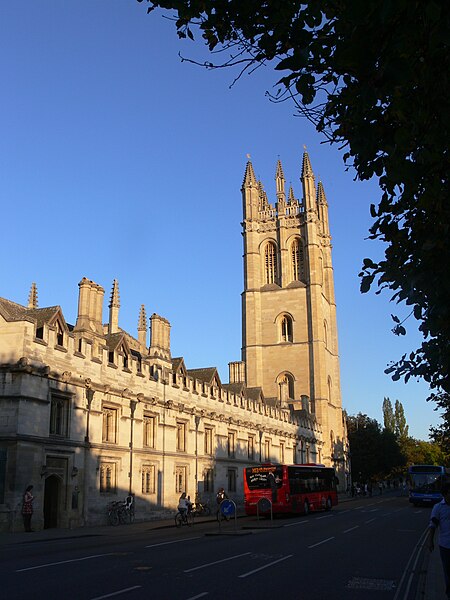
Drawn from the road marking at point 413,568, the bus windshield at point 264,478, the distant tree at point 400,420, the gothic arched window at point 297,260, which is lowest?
the road marking at point 413,568

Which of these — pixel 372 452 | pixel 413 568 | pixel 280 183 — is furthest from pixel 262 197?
pixel 413 568

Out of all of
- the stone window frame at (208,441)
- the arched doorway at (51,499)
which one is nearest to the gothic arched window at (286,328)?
the stone window frame at (208,441)

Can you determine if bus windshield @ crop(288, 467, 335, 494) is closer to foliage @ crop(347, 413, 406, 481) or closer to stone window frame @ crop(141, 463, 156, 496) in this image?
stone window frame @ crop(141, 463, 156, 496)

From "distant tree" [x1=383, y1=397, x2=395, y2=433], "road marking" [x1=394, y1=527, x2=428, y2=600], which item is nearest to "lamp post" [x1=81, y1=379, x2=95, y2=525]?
"road marking" [x1=394, y1=527, x2=428, y2=600]

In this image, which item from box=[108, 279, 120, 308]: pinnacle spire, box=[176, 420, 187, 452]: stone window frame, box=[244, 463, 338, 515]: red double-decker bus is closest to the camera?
box=[244, 463, 338, 515]: red double-decker bus

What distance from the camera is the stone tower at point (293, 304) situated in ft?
262

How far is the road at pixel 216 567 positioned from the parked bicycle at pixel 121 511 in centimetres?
737

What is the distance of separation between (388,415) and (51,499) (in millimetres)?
118418

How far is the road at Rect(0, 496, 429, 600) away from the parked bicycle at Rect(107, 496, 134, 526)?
7.37m

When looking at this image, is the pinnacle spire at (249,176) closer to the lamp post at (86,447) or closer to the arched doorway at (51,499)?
the lamp post at (86,447)

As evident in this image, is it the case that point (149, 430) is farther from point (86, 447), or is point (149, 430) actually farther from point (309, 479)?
point (309, 479)

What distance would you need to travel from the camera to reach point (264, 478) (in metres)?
34.3

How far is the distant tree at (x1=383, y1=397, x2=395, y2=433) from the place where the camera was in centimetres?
13438

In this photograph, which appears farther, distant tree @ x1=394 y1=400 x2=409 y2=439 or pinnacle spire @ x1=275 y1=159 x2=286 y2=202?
distant tree @ x1=394 y1=400 x2=409 y2=439
